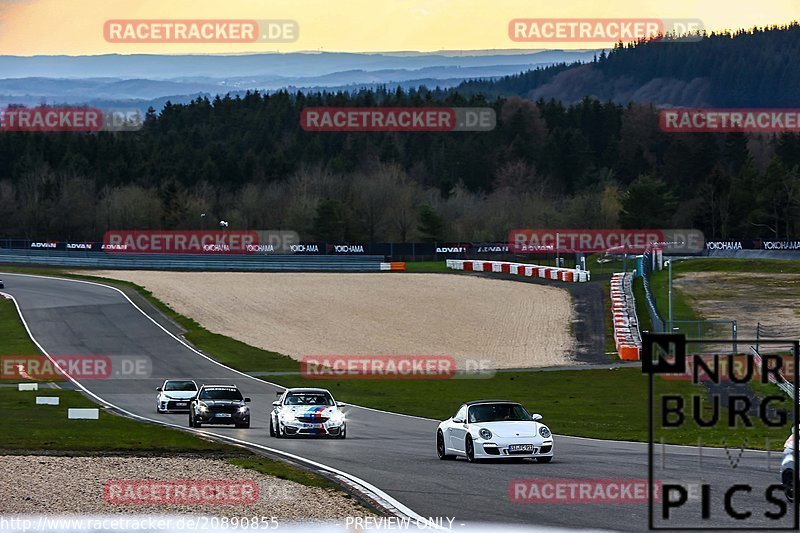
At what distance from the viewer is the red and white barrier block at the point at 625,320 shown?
57.1 m

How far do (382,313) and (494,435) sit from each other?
50.8 meters

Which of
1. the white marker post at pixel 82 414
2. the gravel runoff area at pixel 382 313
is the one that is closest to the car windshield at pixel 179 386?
the white marker post at pixel 82 414

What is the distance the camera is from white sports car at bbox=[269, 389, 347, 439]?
31.4m

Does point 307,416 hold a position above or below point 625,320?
below

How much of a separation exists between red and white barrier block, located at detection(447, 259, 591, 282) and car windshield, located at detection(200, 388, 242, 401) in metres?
52.2

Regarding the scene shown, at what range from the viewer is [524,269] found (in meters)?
94.5

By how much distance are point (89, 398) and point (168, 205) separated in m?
117

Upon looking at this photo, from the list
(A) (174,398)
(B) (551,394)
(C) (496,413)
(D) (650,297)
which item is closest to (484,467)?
(C) (496,413)

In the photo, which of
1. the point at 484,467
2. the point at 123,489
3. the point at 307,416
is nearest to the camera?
the point at 123,489

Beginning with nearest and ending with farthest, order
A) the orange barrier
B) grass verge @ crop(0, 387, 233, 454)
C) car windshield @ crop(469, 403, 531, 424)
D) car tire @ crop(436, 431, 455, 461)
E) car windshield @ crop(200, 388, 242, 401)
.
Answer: car windshield @ crop(469, 403, 531, 424) → car tire @ crop(436, 431, 455, 461) → grass verge @ crop(0, 387, 233, 454) → car windshield @ crop(200, 388, 242, 401) → the orange barrier

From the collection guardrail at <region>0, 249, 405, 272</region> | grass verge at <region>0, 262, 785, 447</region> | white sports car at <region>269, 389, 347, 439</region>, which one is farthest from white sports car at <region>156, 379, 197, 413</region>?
guardrail at <region>0, 249, 405, 272</region>

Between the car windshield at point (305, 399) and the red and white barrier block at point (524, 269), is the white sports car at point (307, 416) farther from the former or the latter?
the red and white barrier block at point (524, 269)

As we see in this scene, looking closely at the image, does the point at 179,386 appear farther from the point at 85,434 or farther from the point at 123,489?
the point at 123,489

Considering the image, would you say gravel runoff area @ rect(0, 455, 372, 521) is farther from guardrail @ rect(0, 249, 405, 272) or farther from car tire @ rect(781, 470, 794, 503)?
guardrail @ rect(0, 249, 405, 272)
